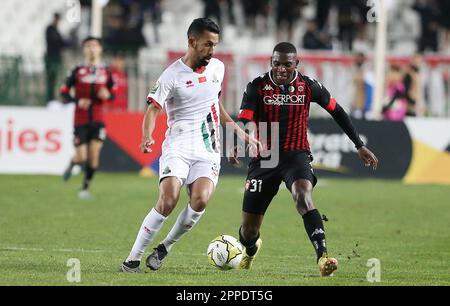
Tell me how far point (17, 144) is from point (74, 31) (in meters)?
5.45

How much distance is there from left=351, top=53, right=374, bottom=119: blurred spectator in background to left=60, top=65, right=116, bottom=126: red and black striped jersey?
7.66m

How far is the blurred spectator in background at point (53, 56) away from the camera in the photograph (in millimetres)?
23703

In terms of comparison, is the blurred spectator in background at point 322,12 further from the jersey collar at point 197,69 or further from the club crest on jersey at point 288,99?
the jersey collar at point 197,69

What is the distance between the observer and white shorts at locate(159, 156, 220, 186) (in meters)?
10.3

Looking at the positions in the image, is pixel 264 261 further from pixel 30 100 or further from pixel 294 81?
pixel 30 100

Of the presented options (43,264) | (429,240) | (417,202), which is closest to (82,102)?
(417,202)

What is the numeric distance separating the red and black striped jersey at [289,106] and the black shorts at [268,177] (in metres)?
0.13

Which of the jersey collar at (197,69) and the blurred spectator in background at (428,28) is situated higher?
the blurred spectator in background at (428,28)

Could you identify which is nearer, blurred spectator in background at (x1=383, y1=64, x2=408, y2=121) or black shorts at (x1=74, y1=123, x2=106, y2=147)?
black shorts at (x1=74, y1=123, x2=106, y2=147)

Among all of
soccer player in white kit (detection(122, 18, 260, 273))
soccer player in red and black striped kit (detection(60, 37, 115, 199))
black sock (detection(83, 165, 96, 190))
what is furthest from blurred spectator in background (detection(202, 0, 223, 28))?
soccer player in white kit (detection(122, 18, 260, 273))

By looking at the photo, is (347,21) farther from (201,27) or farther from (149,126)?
(149,126)

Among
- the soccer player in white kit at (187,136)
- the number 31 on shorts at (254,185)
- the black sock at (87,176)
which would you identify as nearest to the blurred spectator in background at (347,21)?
the black sock at (87,176)

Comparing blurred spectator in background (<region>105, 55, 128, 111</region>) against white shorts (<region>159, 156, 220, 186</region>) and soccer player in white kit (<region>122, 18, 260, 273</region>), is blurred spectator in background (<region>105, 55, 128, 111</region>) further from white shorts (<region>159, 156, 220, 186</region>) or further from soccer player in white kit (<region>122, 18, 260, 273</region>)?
white shorts (<region>159, 156, 220, 186</region>)

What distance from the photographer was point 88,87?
1942 cm
